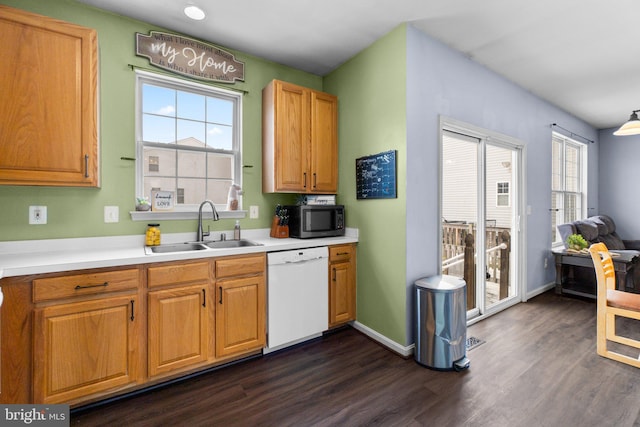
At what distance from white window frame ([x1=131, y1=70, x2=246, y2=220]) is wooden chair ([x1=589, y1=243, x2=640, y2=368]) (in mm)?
3164

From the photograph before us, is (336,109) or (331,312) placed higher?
(336,109)

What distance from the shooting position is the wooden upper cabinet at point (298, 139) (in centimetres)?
286

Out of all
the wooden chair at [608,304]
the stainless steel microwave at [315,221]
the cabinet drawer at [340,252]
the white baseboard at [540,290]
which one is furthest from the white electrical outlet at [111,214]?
the white baseboard at [540,290]

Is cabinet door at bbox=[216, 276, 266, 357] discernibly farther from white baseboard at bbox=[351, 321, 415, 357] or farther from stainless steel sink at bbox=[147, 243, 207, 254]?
white baseboard at bbox=[351, 321, 415, 357]

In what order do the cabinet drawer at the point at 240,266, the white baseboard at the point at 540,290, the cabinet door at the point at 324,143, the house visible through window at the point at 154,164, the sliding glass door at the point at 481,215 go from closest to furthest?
the cabinet drawer at the point at 240,266 → the house visible through window at the point at 154,164 → the sliding glass door at the point at 481,215 → the cabinet door at the point at 324,143 → the white baseboard at the point at 540,290

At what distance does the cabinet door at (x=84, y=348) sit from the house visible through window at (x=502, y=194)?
12.5 feet

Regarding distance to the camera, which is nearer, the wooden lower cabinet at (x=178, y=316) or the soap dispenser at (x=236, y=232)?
the wooden lower cabinet at (x=178, y=316)

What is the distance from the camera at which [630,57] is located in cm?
307

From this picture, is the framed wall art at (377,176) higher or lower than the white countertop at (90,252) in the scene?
higher

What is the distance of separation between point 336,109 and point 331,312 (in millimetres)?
2168

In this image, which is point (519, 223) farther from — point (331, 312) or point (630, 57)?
point (331, 312)

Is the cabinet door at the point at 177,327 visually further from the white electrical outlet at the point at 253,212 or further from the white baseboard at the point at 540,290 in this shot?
the white baseboard at the point at 540,290

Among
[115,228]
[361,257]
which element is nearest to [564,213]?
[361,257]

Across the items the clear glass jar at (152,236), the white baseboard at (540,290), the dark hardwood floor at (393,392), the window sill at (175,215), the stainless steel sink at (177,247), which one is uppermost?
the window sill at (175,215)
